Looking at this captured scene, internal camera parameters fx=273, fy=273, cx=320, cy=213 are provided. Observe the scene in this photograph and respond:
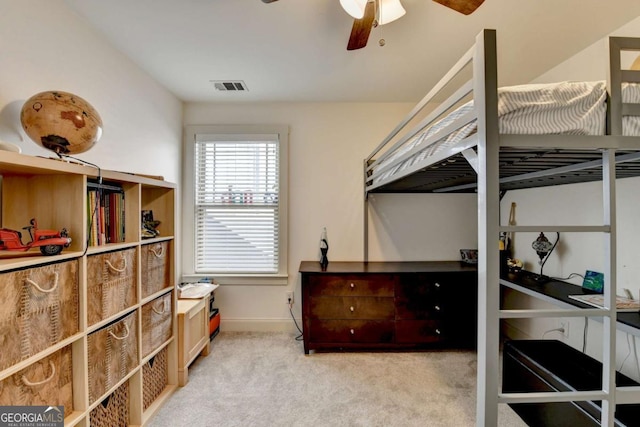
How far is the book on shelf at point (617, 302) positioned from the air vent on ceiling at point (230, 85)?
2.98 m

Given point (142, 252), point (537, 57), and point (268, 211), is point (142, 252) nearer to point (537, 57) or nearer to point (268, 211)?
point (268, 211)

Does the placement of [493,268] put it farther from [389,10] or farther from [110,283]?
[110,283]

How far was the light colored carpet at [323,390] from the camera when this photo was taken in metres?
1.71

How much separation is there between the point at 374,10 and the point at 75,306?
196 cm

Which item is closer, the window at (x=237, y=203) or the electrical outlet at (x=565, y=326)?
the electrical outlet at (x=565, y=326)

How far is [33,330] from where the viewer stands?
1036 millimetres

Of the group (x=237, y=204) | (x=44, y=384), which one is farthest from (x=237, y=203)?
(x=44, y=384)

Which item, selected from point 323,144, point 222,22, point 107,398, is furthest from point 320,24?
point 107,398

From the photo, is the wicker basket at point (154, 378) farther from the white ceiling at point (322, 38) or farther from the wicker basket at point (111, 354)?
the white ceiling at point (322, 38)

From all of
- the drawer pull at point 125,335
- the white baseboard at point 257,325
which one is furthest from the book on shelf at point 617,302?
the drawer pull at point 125,335

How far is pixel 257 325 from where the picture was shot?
117 inches

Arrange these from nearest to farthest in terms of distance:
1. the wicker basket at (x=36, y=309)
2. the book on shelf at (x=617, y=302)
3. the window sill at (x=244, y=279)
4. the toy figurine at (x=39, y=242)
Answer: the wicker basket at (x=36, y=309) → the toy figurine at (x=39, y=242) → the book on shelf at (x=617, y=302) → the window sill at (x=244, y=279)

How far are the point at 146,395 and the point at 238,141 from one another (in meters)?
2.30

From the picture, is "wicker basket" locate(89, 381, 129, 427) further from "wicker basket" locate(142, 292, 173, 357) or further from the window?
the window
